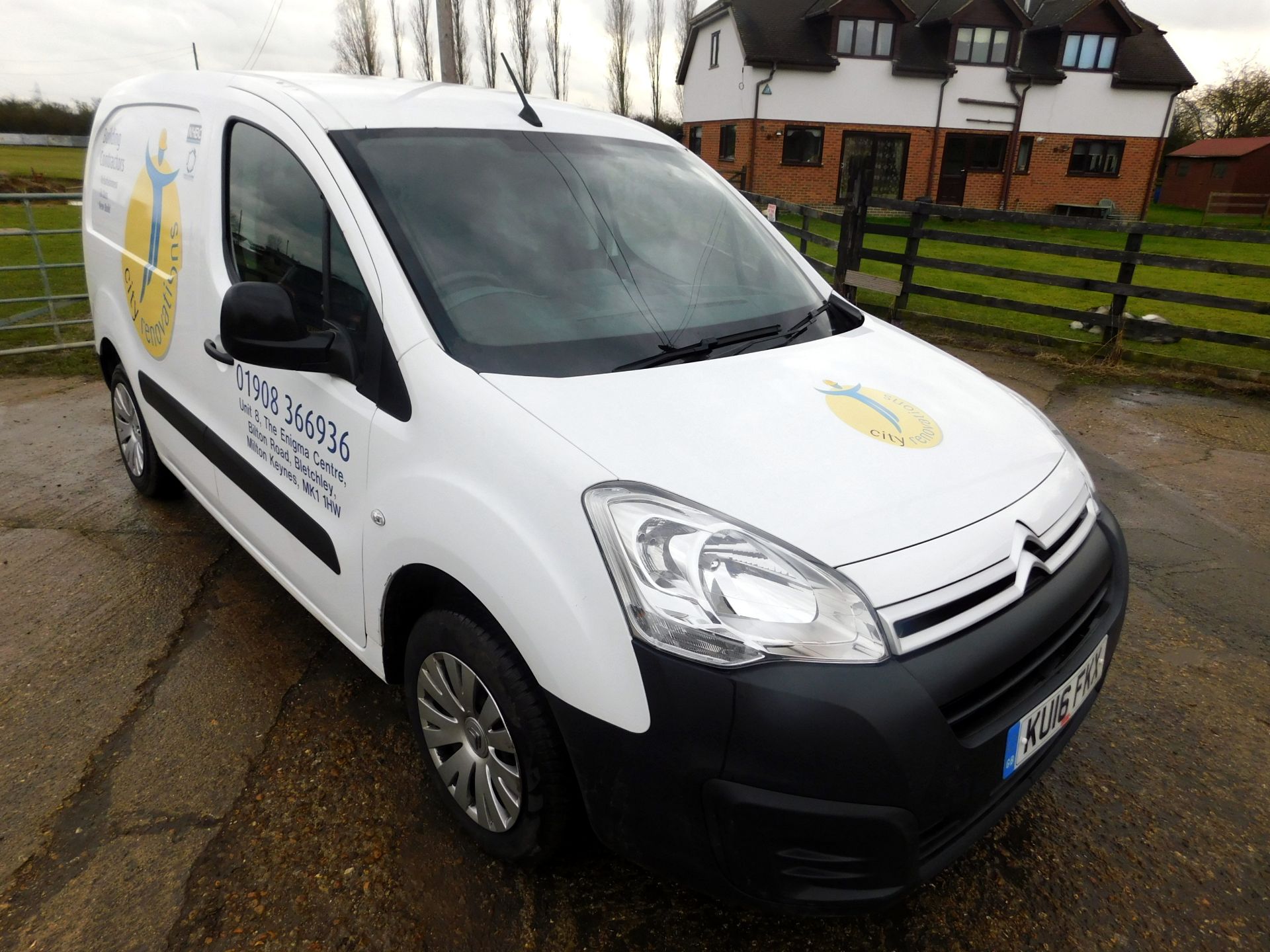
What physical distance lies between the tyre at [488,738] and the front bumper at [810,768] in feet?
0.40

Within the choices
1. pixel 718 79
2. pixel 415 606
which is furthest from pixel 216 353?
pixel 718 79

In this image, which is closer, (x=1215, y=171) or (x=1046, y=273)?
(x=1046, y=273)

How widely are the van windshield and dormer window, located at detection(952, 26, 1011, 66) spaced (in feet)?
95.5

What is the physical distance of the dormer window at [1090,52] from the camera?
27328mm

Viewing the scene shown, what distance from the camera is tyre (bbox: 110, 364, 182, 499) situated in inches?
150

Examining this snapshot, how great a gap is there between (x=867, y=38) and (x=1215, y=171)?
2243 cm

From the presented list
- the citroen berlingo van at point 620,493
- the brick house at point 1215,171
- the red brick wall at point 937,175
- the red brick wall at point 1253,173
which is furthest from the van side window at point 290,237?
the red brick wall at point 1253,173

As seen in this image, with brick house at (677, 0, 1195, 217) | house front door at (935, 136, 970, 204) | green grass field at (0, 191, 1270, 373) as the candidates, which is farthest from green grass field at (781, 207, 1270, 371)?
brick house at (677, 0, 1195, 217)

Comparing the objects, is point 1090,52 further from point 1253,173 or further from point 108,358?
point 108,358

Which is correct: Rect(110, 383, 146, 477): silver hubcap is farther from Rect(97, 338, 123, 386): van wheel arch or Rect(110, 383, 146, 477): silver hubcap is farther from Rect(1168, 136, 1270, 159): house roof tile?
Rect(1168, 136, 1270, 159): house roof tile

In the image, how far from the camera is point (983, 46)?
26922 millimetres

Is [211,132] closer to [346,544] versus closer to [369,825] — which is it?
[346,544]

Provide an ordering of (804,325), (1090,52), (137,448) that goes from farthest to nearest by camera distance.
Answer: (1090,52), (137,448), (804,325)

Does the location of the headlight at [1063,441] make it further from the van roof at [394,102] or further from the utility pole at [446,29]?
the utility pole at [446,29]
